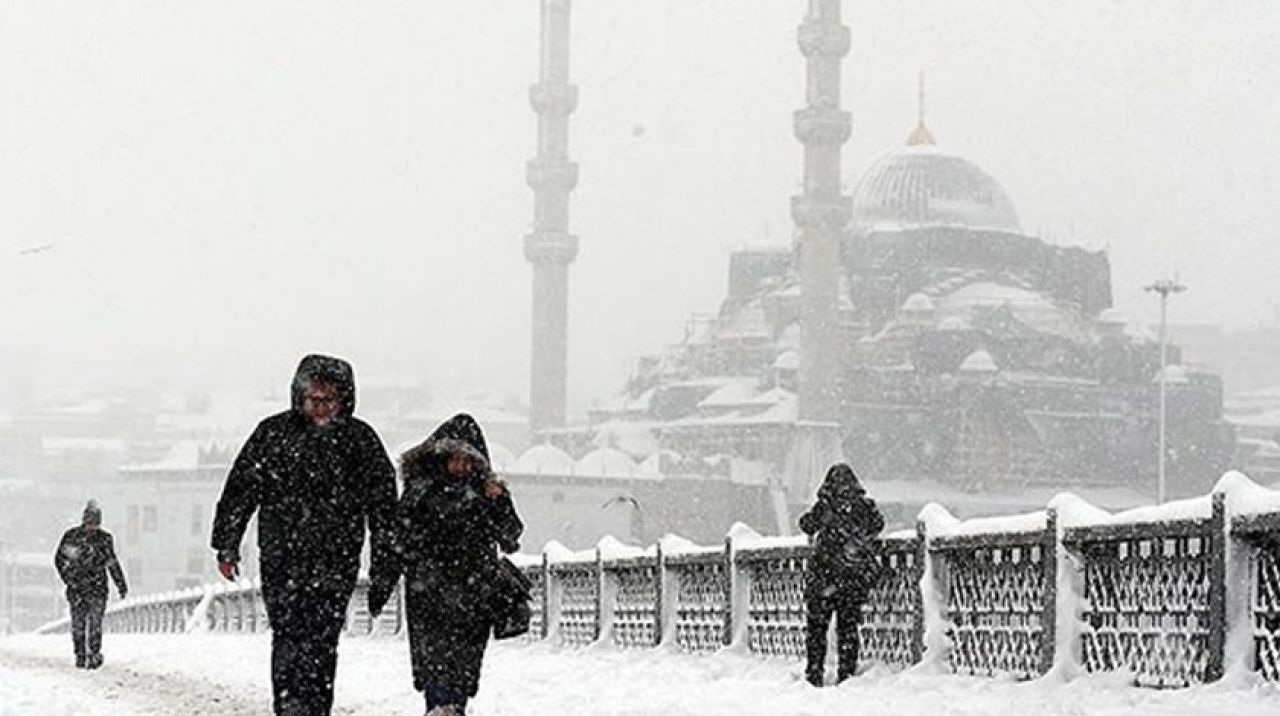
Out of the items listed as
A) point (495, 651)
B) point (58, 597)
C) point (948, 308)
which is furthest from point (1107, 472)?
point (495, 651)

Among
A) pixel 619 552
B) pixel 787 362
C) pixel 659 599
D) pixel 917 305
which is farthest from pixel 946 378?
pixel 659 599

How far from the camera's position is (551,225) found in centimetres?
9181

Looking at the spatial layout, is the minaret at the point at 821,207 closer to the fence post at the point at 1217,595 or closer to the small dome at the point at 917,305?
the small dome at the point at 917,305

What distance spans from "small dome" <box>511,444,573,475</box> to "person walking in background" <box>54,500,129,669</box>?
66352mm

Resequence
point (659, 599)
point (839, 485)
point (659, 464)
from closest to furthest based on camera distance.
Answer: point (839, 485) → point (659, 599) → point (659, 464)

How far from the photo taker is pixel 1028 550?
9.30 m

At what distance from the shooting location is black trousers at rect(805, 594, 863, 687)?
405 inches

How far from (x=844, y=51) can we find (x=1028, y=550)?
79044 millimetres

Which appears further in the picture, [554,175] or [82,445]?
[82,445]

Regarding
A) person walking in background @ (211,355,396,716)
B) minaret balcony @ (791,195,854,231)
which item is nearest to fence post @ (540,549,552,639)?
person walking in background @ (211,355,396,716)

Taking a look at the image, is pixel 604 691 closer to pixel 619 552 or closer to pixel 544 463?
pixel 619 552

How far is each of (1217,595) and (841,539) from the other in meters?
3.04

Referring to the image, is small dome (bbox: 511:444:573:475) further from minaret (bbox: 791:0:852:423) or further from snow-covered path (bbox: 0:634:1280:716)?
snow-covered path (bbox: 0:634:1280:716)

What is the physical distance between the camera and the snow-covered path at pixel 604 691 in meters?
7.91
